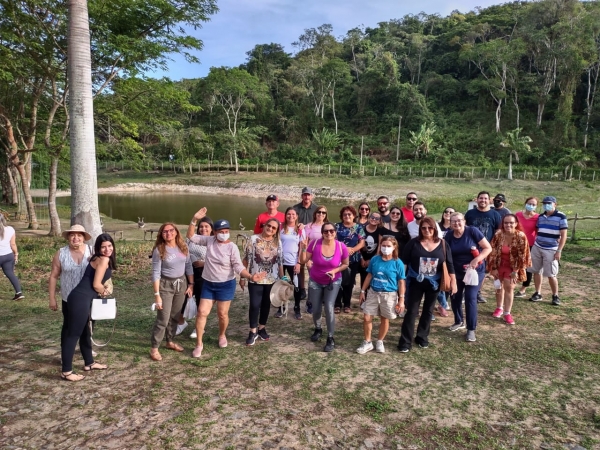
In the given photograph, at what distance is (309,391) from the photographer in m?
3.71

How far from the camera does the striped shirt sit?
19.7 feet

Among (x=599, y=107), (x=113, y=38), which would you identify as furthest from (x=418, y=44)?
(x=113, y=38)

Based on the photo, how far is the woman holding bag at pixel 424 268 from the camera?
4.42 meters

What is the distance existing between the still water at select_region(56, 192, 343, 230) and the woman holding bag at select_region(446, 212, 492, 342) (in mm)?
15964

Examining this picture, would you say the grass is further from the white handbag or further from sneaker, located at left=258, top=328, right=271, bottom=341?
the white handbag

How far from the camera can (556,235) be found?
6.01 metres

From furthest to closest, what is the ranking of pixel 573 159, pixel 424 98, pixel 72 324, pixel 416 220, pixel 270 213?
pixel 424 98 → pixel 573 159 → pixel 416 220 → pixel 270 213 → pixel 72 324

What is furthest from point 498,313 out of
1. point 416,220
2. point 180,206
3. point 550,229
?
point 180,206

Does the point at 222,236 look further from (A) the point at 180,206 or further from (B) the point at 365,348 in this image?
(A) the point at 180,206

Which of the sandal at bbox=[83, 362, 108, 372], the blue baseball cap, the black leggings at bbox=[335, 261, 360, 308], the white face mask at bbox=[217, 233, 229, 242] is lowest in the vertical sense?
the sandal at bbox=[83, 362, 108, 372]

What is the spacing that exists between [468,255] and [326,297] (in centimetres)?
186

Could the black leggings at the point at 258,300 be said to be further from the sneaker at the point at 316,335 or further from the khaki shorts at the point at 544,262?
the khaki shorts at the point at 544,262

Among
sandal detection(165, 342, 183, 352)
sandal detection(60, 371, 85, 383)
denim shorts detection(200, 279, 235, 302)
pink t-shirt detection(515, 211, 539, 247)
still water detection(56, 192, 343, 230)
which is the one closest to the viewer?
sandal detection(60, 371, 85, 383)

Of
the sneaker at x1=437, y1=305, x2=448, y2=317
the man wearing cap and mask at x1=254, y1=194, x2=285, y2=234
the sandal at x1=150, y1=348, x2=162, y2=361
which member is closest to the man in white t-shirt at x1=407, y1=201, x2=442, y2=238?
the sneaker at x1=437, y1=305, x2=448, y2=317
